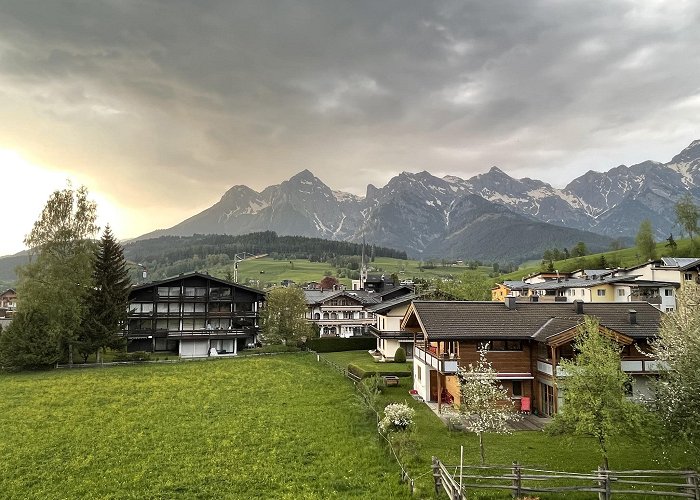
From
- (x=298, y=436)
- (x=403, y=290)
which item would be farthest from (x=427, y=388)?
(x=403, y=290)

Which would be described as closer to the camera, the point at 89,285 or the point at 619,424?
the point at 619,424

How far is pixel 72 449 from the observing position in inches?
920

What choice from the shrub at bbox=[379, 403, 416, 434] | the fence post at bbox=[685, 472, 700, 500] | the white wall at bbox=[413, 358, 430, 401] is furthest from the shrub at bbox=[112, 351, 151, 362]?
the fence post at bbox=[685, 472, 700, 500]

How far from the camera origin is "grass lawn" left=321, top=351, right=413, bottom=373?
158 feet

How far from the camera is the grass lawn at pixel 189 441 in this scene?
62.0 feet

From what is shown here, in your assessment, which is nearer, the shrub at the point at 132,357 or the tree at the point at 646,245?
the shrub at the point at 132,357

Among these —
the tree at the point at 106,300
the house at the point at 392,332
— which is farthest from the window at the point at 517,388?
the tree at the point at 106,300

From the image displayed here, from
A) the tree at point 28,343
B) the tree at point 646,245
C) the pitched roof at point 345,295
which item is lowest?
the tree at point 28,343

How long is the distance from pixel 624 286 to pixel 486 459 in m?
60.4

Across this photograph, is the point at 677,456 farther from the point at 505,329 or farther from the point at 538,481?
the point at 505,329

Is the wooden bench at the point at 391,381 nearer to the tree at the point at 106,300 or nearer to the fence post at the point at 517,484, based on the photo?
the fence post at the point at 517,484

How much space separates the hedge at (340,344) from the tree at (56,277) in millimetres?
29861

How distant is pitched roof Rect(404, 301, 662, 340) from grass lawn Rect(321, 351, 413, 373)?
1409cm

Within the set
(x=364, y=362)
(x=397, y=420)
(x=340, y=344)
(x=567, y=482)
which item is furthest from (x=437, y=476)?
(x=340, y=344)
